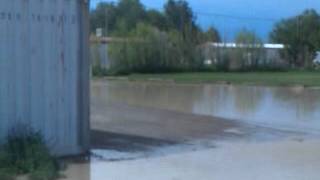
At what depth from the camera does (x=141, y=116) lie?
868 inches

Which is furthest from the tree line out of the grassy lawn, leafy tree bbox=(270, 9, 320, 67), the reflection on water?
the reflection on water

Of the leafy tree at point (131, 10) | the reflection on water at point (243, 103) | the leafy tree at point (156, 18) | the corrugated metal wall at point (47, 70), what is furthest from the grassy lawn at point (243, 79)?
the leafy tree at point (131, 10)

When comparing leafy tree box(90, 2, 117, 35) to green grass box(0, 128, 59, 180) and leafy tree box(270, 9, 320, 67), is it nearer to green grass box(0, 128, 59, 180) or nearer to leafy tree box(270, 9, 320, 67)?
leafy tree box(270, 9, 320, 67)

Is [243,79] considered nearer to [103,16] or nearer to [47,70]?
[47,70]

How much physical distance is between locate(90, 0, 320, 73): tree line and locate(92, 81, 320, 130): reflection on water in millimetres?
25187

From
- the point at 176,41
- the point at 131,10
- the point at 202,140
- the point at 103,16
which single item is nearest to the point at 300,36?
the point at 131,10

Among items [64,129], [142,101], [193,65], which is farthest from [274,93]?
[193,65]

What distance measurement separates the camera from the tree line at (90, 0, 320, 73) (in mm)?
63438

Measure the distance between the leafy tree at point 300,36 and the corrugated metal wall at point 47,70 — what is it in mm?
73939

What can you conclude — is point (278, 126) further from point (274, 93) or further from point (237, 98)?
point (274, 93)

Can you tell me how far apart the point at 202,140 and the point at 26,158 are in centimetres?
564

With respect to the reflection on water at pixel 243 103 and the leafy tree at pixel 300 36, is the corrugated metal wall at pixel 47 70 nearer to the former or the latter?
the reflection on water at pixel 243 103

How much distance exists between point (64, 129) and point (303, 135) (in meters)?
6.65

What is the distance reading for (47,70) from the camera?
12.8 m
